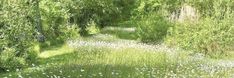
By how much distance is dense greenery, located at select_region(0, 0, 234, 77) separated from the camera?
25281mm

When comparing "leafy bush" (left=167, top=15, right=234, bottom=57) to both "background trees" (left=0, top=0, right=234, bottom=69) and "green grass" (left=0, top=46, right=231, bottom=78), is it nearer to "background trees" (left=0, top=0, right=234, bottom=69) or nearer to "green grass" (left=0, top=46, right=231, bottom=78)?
"background trees" (left=0, top=0, right=234, bottom=69)

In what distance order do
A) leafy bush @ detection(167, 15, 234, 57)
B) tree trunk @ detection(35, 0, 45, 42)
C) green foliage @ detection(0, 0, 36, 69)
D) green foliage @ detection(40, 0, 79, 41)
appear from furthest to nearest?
1. green foliage @ detection(40, 0, 79, 41)
2. tree trunk @ detection(35, 0, 45, 42)
3. leafy bush @ detection(167, 15, 234, 57)
4. green foliage @ detection(0, 0, 36, 69)

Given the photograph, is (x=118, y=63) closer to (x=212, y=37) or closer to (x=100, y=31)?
(x=212, y=37)

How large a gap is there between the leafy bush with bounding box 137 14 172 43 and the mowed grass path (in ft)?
14.4

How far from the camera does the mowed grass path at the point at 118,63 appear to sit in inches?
949

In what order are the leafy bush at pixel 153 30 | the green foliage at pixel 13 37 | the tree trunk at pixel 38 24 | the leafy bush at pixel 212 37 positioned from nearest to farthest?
the green foliage at pixel 13 37 < the leafy bush at pixel 212 37 < the tree trunk at pixel 38 24 < the leafy bush at pixel 153 30

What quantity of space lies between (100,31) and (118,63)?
67.6 feet

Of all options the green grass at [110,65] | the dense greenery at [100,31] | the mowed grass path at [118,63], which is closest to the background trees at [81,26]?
the dense greenery at [100,31]

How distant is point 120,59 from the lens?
96.7 feet

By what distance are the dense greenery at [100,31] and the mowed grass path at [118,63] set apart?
99mm

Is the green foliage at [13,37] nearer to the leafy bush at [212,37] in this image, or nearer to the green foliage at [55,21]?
the green foliage at [55,21]

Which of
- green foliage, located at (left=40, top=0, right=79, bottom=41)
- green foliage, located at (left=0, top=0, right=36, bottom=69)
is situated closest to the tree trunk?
green foliage, located at (left=40, top=0, right=79, bottom=41)

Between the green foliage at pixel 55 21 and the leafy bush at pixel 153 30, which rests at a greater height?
the green foliage at pixel 55 21

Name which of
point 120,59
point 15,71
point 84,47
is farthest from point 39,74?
point 84,47
